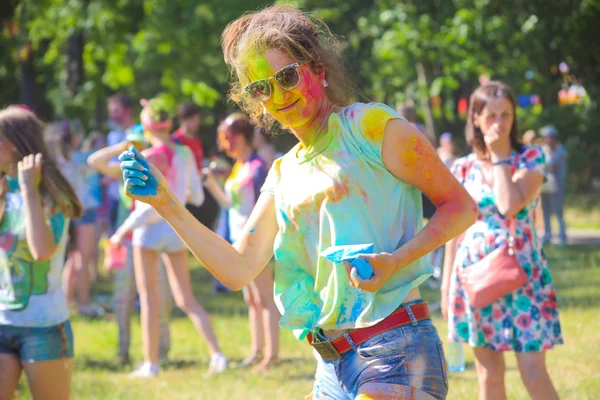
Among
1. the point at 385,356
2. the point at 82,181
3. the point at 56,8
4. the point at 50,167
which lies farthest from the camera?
the point at 56,8

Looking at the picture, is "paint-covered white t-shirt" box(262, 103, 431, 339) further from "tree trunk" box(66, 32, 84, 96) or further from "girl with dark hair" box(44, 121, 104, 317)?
"tree trunk" box(66, 32, 84, 96)

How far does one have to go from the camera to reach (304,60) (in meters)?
2.88

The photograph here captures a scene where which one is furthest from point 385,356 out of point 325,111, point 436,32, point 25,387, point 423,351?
point 436,32

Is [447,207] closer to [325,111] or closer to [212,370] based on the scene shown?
[325,111]

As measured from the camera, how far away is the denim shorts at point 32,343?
4.25 meters

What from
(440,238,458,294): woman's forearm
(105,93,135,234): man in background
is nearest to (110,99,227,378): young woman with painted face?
(105,93,135,234): man in background

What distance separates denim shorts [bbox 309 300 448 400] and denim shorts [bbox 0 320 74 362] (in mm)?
1987

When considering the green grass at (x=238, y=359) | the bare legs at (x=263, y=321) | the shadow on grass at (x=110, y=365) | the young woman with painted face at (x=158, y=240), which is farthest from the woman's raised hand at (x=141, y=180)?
the shadow on grass at (x=110, y=365)

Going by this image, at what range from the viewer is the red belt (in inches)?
109

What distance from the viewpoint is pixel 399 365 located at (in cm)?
274

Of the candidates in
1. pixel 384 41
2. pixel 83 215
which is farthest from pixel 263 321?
pixel 384 41

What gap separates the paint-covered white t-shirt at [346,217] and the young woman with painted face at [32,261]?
1.81 m

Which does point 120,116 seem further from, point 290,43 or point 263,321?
point 290,43

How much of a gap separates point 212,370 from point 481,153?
345 cm
